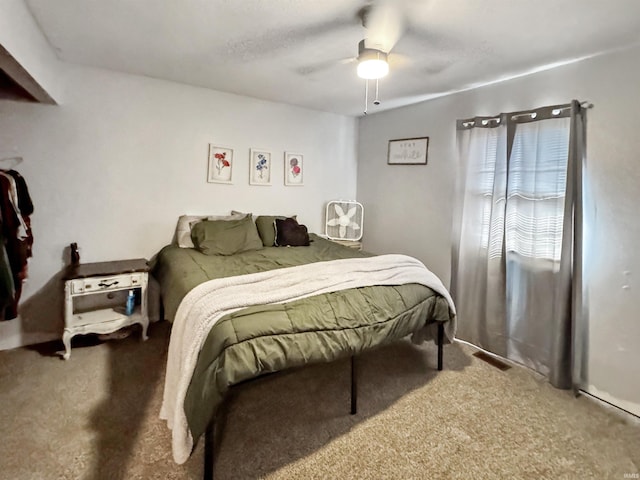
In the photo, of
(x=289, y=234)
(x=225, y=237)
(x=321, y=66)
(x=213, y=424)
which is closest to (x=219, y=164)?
(x=225, y=237)

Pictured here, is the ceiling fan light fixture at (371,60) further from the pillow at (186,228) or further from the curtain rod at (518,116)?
the pillow at (186,228)

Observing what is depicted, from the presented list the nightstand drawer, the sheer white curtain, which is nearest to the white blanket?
the sheer white curtain

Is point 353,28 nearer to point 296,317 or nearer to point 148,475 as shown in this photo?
point 296,317

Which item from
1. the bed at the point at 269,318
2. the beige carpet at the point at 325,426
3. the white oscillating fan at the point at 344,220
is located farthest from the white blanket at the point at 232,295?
the white oscillating fan at the point at 344,220

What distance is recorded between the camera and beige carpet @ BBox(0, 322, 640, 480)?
5.04ft

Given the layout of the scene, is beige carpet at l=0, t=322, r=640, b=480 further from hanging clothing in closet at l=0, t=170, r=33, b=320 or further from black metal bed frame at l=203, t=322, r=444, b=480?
hanging clothing in closet at l=0, t=170, r=33, b=320

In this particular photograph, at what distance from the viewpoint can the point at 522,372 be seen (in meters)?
2.45

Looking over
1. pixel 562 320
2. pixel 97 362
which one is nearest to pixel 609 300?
pixel 562 320

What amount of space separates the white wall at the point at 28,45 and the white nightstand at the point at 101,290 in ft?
4.30

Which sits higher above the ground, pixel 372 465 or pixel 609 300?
pixel 609 300

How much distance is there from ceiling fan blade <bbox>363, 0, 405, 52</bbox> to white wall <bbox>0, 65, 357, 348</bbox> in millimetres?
1798

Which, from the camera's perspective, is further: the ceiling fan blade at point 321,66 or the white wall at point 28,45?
the ceiling fan blade at point 321,66

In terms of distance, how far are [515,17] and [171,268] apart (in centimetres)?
267

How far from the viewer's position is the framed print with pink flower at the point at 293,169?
3.72m
